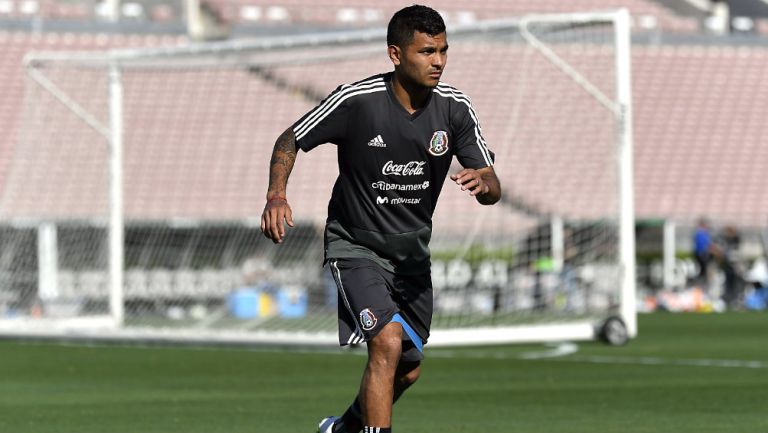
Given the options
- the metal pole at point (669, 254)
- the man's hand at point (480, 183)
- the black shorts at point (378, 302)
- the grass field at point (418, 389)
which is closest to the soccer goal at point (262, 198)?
the grass field at point (418, 389)

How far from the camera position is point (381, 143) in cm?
693

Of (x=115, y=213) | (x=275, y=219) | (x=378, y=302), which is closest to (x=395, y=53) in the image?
(x=275, y=219)

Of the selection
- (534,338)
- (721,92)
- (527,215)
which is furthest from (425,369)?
(721,92)

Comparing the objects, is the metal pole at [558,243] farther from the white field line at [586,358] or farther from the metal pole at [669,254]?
the metal pole at [669,254]

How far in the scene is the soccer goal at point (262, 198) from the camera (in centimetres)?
1905

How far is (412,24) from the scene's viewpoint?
6.84m

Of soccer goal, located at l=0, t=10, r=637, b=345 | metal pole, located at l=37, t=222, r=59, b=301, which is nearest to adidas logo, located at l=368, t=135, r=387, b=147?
soccer goal, located at l=0, t=10, r=637, b=345

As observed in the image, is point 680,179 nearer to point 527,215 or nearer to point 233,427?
point 527,215

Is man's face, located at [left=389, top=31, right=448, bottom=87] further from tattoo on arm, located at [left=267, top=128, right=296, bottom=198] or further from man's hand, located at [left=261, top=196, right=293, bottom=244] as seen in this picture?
man's hand, located at [left=261, top=196, right=293, bottom=244]

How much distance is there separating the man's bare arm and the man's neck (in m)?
0.48

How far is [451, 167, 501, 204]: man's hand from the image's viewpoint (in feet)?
21.7

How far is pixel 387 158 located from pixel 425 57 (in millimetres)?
452

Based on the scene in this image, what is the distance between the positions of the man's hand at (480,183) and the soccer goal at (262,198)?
32.8 ft

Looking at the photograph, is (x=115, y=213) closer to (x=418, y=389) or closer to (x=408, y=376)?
(x=418, y=389)
